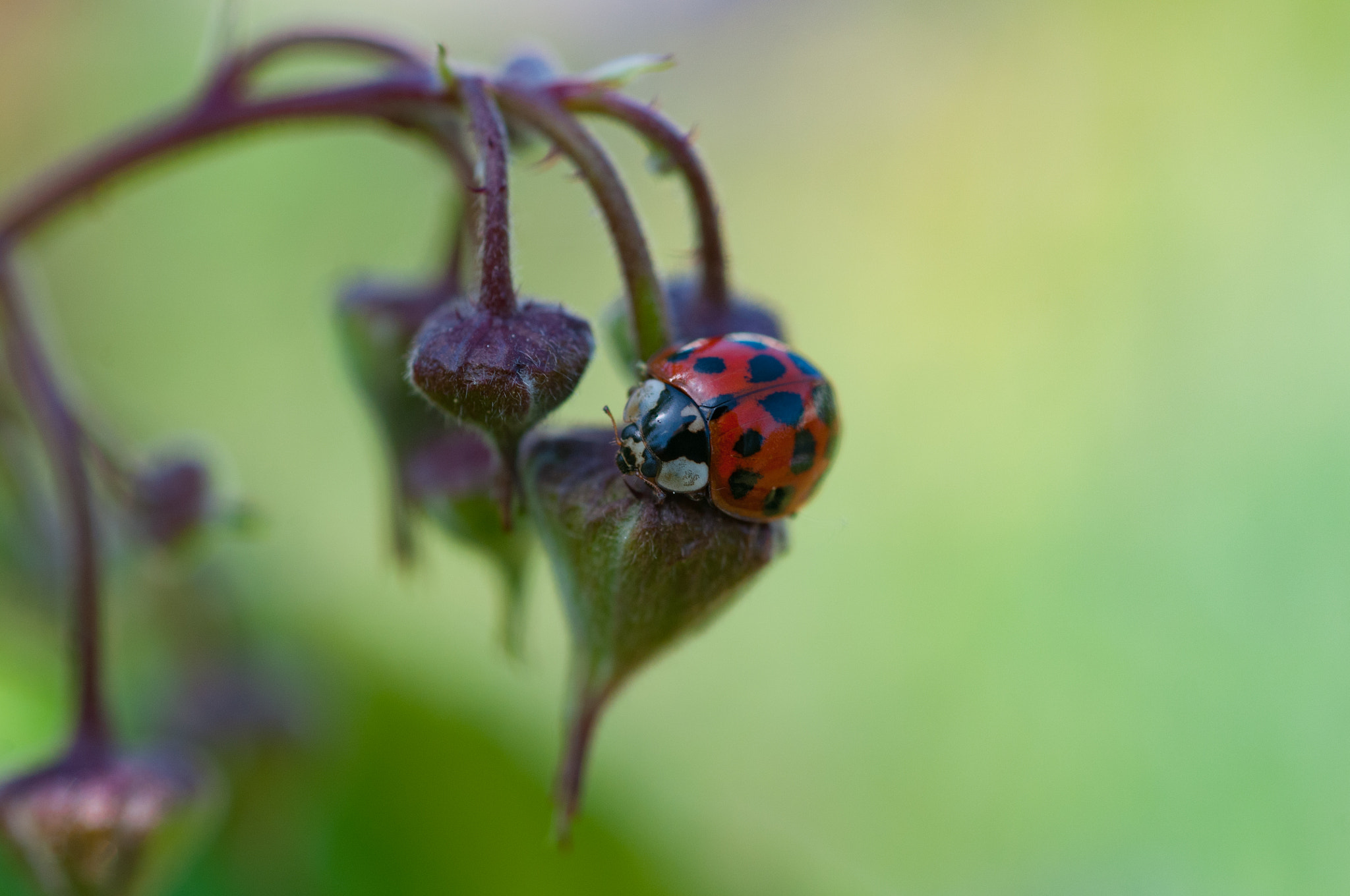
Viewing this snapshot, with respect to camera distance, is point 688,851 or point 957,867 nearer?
point 688,851

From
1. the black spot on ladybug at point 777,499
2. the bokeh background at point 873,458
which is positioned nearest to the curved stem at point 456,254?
the black spot on ladybug at point 777,499

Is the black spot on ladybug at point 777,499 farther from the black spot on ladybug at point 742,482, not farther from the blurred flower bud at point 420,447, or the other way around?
the blurred flower bud at point 420,447

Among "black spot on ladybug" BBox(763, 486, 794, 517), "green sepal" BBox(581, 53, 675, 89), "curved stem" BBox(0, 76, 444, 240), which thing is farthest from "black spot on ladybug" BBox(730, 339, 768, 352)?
"curved stem" BBox(0, 76, 444, 240)

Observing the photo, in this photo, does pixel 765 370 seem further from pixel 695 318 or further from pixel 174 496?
pixel 174 496

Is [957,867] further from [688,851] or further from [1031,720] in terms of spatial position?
[688,851]

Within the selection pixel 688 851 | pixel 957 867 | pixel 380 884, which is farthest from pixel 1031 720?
pixel 380 884

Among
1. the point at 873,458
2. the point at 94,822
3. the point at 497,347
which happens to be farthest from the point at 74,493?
the point at 873,458
